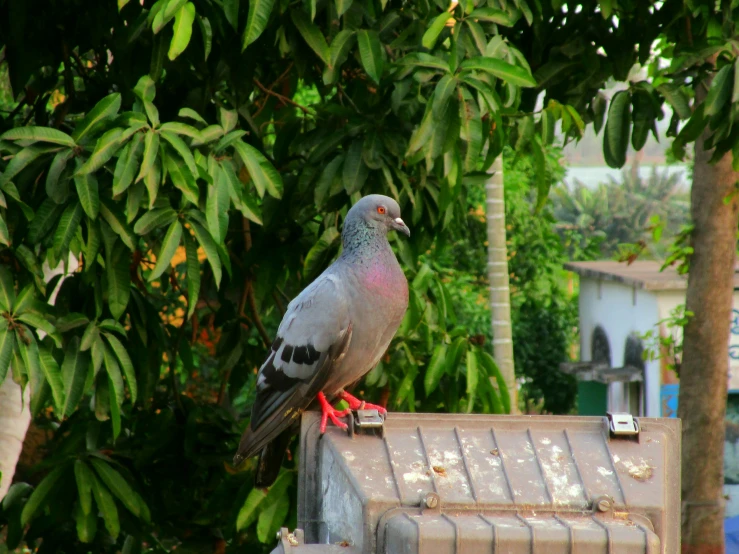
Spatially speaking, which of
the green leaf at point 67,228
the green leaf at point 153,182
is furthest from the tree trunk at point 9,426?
the green leaf at point 153,182

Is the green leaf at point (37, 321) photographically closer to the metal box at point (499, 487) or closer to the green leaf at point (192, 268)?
the green leaf at point (192, 268)

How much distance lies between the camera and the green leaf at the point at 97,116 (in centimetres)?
322

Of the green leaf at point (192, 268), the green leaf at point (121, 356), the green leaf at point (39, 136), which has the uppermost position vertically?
the green leaf at point (39, 136)

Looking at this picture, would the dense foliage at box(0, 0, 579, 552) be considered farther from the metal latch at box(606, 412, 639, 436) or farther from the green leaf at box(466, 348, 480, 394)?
the metal latch at box(606, 412, 639, 436)

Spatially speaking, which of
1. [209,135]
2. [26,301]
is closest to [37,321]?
[26,301]

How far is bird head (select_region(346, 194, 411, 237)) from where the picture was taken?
3371mm

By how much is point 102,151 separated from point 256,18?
2.11 ft

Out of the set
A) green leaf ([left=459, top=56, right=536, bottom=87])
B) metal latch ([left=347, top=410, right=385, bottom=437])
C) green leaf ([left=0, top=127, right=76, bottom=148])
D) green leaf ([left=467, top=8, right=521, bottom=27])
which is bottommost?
metal latch ([left=347, top=410, right=385, bottom=437])

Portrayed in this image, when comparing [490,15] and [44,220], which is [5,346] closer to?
[44,220]

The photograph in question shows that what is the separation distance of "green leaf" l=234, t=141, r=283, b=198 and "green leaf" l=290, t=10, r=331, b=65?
0.41 m

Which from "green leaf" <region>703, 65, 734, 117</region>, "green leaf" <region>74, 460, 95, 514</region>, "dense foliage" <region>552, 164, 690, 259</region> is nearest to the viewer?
"green leaf" <region>703, 65, 734, 117</region>

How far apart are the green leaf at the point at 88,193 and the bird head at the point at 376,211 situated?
849mm

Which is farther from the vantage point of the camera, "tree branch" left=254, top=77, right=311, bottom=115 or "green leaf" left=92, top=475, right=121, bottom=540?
"tree branch" left=254, top=77, right=311, bottom=115

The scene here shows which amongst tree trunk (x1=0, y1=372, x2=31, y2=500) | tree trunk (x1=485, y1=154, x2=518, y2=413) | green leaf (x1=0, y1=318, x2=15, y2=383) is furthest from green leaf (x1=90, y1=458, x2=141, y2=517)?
tree trunk (x1=485, y1=154, x2=518, y2=413)
